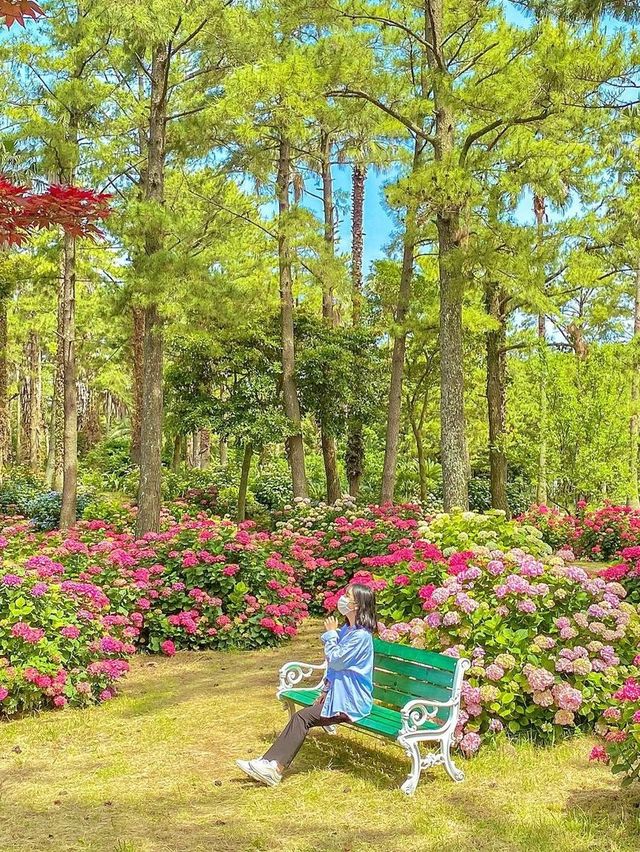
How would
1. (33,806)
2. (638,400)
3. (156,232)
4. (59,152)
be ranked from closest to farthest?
1. (33,806)
2. (156,232)
3. (59,152)
4. (638,400)

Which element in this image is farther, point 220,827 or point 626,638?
point 626,638

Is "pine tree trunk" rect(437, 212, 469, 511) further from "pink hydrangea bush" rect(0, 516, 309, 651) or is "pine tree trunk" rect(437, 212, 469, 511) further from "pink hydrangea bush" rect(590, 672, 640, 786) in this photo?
"pink hydrangea bush" rect(590, 672, 640, 786)

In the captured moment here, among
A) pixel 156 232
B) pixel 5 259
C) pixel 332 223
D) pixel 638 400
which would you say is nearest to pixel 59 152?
pixel 156 232

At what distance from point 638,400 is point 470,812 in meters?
16.8

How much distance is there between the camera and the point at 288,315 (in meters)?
15.2

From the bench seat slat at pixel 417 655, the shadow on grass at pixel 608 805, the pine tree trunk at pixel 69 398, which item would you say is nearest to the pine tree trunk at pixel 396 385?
the pine tree trunk at pixel 69 398

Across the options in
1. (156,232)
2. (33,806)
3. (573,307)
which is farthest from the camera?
(573,307)

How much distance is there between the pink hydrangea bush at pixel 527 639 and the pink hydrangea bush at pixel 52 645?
228 cm

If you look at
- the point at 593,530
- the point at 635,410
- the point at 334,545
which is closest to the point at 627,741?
the point at 334,545

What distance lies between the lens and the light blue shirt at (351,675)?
449 cm

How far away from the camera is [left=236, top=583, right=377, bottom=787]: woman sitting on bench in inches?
174

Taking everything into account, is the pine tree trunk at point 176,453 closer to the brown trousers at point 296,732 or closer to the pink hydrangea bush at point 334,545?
the pink hydrangea bush at point 334,545

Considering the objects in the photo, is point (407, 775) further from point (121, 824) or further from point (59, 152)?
point (59, 152)

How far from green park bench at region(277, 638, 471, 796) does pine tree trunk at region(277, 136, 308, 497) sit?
956cm
